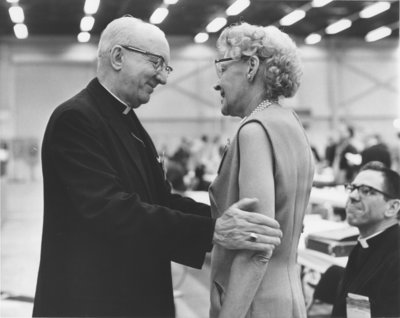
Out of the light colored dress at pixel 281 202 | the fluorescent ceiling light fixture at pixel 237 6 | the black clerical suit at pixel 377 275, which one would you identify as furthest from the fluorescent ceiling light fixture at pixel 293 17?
the light colored dress at pixel 281 202

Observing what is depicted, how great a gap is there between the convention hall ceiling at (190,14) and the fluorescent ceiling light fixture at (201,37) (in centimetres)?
18

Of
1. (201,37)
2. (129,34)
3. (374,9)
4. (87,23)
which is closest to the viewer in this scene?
(129,34)

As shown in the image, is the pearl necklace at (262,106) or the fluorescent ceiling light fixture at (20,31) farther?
the fluorescent ceiling light fixture at (20,31)

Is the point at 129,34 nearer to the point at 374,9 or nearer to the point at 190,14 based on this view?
the point at 190,14

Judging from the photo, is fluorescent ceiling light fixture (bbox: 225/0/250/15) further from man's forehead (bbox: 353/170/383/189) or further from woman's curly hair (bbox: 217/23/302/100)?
woman's curly hair (bbox: 217/23/302/100)

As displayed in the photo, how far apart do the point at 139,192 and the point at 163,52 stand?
1.41ft

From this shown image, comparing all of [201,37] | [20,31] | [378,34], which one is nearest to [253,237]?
[201,37]

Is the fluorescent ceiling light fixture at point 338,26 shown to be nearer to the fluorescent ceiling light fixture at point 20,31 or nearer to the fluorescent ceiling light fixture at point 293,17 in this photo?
the fluorescent ceiling light fixture at point 293,17

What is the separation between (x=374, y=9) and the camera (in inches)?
615

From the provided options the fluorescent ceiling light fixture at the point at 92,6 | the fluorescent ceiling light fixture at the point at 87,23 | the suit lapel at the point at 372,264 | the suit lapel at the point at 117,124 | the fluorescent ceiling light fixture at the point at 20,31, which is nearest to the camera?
the suit lapel at the point at 117,124

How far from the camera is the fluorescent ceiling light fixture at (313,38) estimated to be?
61.9 feet

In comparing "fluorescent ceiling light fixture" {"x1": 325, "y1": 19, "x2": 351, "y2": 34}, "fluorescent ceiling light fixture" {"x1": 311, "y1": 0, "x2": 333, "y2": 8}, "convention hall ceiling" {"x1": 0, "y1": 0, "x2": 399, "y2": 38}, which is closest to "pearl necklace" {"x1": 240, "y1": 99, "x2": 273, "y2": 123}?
"convention hall ceiling" {"x1": 0, "y1": 0, "x2": 399, "y2": 38}

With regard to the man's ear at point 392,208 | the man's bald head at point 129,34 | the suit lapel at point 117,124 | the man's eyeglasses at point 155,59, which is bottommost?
the man's ear at point 392,208

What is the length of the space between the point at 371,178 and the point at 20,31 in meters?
16.8
